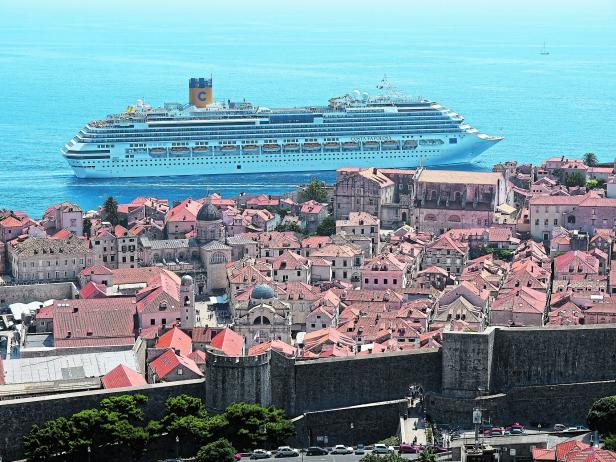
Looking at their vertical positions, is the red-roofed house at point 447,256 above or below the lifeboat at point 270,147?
below

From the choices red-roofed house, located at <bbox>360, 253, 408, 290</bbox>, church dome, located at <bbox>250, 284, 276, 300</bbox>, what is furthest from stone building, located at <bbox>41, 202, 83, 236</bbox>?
church dome, located at <bbox>250, 284, 276, 300</bbox>

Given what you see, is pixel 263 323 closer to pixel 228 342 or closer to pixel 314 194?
pixel 228 342

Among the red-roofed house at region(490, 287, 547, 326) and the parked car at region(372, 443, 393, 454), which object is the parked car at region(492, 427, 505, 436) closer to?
the parked car at region(372, 443, 393, 454)

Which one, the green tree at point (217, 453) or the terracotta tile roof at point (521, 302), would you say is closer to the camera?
the green tree at point (217, 453)

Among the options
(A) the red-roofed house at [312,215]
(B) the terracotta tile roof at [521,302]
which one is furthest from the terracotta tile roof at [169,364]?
(A) the red-roofed house at [312,215]

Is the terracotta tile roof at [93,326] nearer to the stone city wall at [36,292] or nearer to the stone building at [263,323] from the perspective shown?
the stone building at [263,323]

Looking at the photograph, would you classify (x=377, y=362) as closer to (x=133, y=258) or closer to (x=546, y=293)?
(x=546, y=293)

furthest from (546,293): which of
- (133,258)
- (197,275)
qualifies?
(133,258)
